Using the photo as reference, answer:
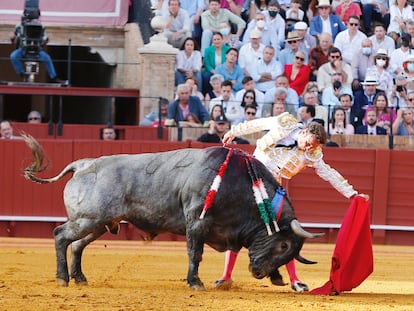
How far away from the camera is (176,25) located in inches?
691

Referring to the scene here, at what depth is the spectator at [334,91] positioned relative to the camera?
16.7 m

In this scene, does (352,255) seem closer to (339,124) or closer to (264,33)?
(339,124)

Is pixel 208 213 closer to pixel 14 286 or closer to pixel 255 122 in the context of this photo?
pixel 255 122

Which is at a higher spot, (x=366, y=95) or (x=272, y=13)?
(x=272, y=13)

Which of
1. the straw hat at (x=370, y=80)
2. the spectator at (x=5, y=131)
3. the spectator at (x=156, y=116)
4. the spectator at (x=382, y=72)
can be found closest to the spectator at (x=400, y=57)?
the spectator at (x=382, y=72)

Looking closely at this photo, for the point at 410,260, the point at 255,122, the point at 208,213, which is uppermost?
the point at 255,122

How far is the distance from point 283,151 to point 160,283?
4.80 feet

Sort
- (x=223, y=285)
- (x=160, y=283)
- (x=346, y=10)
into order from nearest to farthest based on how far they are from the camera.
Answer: (x=223, y=285) < (x=160, y=283) < (x=346, y=10)

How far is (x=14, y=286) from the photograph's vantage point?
9914mm

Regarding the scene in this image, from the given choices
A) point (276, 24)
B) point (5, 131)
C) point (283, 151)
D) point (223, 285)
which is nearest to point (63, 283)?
point (223, 285)

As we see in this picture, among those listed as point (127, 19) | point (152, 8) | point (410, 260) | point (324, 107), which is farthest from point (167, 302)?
point (127, 19)

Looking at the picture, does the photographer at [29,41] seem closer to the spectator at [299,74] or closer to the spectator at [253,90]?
the spectator at [253,90]

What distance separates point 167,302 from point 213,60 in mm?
8347

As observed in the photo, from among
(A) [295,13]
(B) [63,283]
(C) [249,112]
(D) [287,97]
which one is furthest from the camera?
(A) [295,13]
